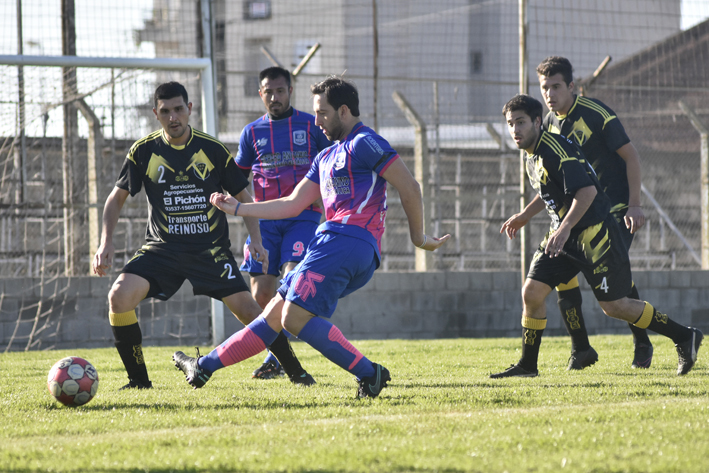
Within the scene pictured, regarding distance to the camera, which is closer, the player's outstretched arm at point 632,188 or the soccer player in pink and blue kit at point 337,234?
the soccer player in pink and blue kit at point 337,234

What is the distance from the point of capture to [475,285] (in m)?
11.3

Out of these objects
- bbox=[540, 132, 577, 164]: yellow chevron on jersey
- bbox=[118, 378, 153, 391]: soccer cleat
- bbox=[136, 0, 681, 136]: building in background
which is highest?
bbox=[136, 0, 681, 136]: building in background

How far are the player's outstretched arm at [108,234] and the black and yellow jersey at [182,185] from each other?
0.09 m

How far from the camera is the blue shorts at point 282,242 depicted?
232 inches

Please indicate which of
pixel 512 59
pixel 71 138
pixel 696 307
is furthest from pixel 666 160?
pixel 71 138

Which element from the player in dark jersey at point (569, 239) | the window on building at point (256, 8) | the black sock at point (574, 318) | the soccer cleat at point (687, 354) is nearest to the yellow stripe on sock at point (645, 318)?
the player in dark jersey at point (569, 239)

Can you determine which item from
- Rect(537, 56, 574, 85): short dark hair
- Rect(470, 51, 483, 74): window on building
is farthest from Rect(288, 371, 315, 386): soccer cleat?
Rect(470, 51, 483, 74): window on building

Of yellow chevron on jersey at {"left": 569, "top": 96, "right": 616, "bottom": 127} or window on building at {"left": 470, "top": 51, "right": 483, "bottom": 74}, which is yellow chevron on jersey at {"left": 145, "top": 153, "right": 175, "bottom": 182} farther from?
window on building at {"left": 470, "top": 51, "right": 483, "bottom": 74}

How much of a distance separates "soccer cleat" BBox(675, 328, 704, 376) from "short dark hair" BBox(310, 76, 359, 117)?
292 cm

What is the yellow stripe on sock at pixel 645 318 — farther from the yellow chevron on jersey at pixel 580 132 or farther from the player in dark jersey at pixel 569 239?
the yellow chevron on jersey at pixel 580 132

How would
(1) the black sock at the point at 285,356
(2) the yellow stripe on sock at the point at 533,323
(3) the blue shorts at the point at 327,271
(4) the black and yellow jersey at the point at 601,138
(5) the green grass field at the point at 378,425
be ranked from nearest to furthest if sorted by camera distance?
(5) the green grass field at the point at 378,425 → (3) the blue shorts at the point at 327,271 → (1) the black sock at the point at 285,356 → (2) the yellow stripe on sock at the point at 533,323 → (4) the black and yellow jersey at the point at 601,138

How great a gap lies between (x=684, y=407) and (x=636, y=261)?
12.4 meters

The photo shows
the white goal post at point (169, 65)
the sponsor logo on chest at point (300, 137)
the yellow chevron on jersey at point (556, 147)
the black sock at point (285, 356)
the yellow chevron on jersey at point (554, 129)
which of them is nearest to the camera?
the yellow chevron on jersey at point (556, 147)

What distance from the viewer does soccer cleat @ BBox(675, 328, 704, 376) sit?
17.5 feet
